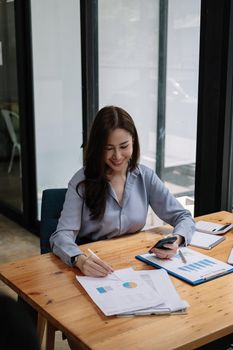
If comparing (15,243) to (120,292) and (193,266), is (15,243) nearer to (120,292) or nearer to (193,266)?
(193,266)

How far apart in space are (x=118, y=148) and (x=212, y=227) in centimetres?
54

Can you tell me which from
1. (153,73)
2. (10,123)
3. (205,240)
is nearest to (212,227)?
(205,240)

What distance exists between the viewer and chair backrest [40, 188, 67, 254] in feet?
6.89

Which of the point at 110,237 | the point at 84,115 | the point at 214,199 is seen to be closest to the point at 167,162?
the point at 214,199

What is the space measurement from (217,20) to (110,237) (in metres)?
1.16

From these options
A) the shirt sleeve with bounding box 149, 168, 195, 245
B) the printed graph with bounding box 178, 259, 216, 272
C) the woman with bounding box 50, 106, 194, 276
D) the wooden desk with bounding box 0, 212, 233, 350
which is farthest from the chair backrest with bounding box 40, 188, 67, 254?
the printed graph with bounding box 178, 259, 216, 272

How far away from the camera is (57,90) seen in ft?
12.4

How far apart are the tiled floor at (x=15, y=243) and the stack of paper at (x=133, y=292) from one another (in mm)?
2101

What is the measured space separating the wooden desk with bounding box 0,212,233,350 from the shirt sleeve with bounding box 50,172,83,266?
5cm

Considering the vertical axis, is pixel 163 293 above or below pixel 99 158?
below

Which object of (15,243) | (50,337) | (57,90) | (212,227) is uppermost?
(57,90)

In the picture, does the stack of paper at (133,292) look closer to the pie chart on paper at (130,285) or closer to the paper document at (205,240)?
the pie chart on paper at (130,285)

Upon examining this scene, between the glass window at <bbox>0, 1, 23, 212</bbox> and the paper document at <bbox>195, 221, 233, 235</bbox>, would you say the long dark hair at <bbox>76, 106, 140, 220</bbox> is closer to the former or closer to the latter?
the paper document at <bbox>195, 221, 233, 235</bbox>

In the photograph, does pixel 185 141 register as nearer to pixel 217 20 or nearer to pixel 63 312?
pixel 217 20
